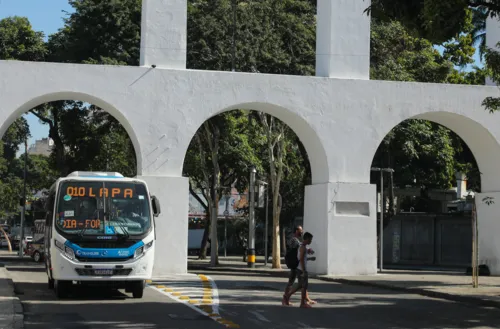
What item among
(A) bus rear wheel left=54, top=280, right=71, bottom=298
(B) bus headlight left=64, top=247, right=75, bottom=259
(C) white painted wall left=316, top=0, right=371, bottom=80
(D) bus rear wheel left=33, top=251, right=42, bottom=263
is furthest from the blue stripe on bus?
(D) bus rear wheel left=33, top=251, right=42, bottom=263

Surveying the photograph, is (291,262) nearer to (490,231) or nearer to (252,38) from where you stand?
(490,231)

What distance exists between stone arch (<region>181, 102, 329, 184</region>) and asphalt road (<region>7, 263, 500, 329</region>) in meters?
6.30

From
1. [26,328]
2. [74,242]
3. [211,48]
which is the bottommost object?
[26,328]

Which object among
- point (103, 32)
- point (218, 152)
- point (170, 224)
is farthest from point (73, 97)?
point (218, 152)

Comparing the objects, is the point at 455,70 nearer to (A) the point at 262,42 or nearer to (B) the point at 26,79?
(A) the point at 262,42

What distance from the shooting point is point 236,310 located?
16.7 metres

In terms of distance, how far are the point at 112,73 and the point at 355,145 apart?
7.87 m

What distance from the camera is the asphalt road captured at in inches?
583

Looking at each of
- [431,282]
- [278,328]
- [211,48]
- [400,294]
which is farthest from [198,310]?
[211,48]

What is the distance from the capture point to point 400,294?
22.3 m

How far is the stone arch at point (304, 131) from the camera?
2822cm

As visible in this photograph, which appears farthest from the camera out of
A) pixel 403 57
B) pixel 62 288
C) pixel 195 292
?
pixel 403 57

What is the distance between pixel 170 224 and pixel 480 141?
427 inches

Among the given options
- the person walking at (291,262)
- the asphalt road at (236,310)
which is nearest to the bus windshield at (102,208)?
the asphalt road at (236,310)
